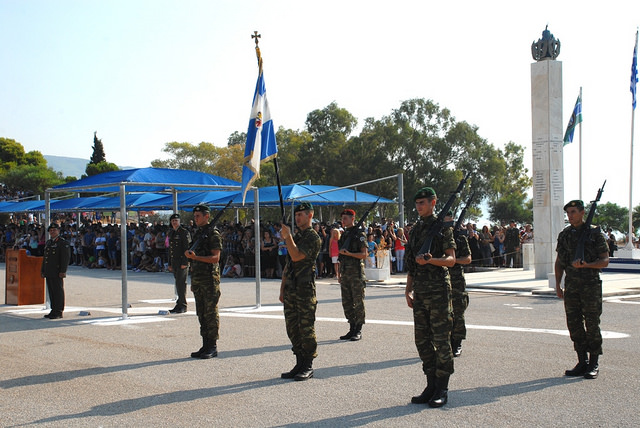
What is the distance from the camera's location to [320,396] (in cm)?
634

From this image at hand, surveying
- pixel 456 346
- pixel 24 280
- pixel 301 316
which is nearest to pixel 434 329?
pixel 301 316

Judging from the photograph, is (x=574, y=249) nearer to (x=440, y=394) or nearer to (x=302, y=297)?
(x=440, y=394)

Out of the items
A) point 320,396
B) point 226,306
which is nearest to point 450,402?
point 320,396

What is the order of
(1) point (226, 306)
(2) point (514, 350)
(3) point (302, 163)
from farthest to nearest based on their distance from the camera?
(3) point (302, 163), (1) point (226, 306), (2) point (514, 350)

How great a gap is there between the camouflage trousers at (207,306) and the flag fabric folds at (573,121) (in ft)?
60.8

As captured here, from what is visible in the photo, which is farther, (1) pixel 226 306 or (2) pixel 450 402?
(1) pixel 226 306

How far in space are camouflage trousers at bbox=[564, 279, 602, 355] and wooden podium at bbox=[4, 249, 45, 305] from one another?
11.4 m

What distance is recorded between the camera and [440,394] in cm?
593

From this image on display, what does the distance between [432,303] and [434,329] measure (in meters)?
0.24

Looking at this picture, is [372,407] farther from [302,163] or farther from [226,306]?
[302,163]

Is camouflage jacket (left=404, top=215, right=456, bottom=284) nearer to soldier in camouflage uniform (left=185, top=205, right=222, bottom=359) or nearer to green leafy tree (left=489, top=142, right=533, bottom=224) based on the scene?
soldier in camouflage uniform (left=185, top=205, right=222, bottom=359)

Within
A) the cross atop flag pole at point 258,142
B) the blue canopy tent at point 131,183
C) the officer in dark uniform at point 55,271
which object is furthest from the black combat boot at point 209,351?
the officer in dark uniform at point 55,271

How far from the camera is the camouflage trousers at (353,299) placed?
9.48 m

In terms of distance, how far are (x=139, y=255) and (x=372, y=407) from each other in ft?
72.3
